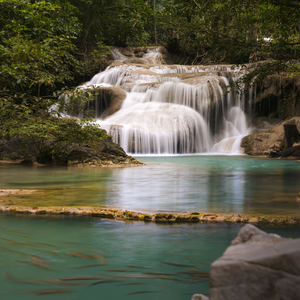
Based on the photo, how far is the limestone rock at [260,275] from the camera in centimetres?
121

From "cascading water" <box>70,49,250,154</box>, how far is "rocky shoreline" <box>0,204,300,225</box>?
13283mm

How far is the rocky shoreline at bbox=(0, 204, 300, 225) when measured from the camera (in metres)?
3.50

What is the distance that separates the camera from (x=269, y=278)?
1.24 meters

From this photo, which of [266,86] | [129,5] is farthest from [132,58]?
[266,86]

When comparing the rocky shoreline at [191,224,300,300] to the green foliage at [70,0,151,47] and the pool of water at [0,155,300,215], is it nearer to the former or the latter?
the pool of water at [0,155,300,215]

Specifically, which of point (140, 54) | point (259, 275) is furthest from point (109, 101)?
point (259, 275)

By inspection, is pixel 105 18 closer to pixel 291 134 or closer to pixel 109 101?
pixel 109 101

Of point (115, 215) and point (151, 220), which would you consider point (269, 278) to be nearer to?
point (151, 220)

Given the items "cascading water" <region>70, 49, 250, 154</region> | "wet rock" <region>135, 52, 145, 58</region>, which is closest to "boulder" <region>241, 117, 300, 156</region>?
"cascading water" <region>70, 49, 250, 154</region>

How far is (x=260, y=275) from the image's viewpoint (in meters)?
1.25

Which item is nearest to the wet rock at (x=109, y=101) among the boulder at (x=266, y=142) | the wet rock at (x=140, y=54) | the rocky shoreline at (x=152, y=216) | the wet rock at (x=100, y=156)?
the boulder at (x=266, y=142)

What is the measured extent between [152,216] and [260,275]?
2517 millimetres

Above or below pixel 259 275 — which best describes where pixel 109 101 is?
above

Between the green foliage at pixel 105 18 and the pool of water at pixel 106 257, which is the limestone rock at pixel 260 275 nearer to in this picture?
the pool of water at pixel 106 257
